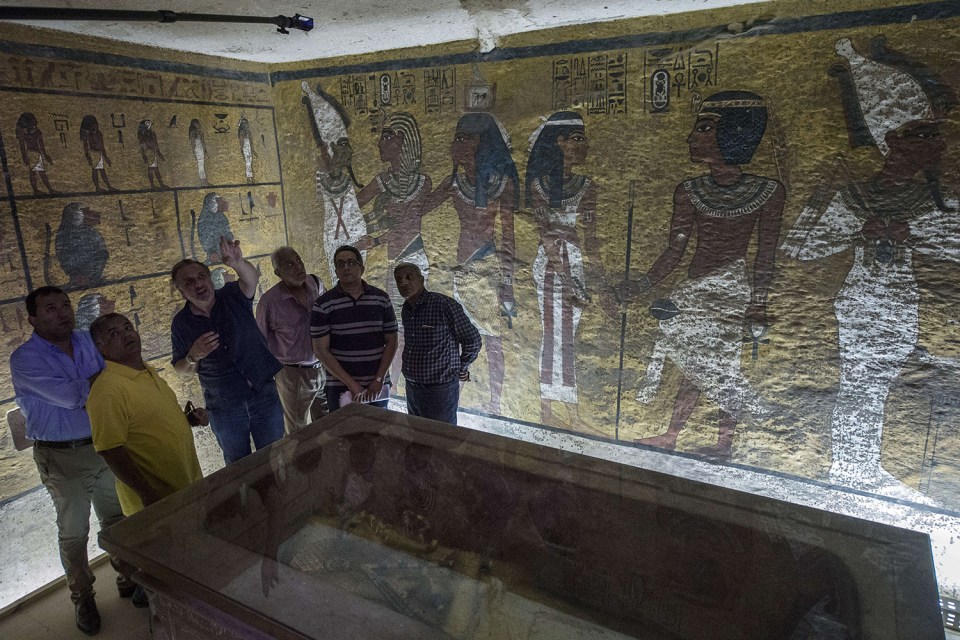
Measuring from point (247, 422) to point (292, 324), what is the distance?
59 centimetres

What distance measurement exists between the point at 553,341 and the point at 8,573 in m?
3.32

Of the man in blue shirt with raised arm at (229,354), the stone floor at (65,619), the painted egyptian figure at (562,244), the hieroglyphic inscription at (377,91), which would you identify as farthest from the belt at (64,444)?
the hieroglyphic inscription at (377,91)

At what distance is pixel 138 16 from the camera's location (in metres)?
2.77

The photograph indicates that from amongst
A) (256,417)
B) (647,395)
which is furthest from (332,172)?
(647,395)

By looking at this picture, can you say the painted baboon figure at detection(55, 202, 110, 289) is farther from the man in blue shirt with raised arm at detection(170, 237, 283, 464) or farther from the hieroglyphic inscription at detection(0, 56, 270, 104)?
the man in blue shirt with raised arm at detection(170, 237, 283, 464)

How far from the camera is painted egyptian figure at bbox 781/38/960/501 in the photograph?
2691 millimetres

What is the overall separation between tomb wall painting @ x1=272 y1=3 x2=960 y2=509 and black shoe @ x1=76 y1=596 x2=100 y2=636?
7.96 ft

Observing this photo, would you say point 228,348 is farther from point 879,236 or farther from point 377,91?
point 879,236

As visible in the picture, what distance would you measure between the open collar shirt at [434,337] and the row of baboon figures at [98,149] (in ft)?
6.41

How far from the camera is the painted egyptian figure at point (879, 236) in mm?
2691

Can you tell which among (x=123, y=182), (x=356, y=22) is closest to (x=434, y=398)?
(x=356, y=22)

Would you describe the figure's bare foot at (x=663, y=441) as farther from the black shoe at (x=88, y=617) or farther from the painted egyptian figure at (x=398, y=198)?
the black shoe at (x=88, y=617)

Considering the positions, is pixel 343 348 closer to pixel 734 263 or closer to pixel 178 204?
pixel 178 204

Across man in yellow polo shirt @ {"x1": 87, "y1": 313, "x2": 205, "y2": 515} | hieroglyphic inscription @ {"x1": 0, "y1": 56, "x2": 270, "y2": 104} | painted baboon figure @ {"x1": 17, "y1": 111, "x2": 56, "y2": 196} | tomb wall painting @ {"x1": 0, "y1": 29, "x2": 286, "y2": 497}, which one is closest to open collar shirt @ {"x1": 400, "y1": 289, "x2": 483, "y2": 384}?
man in yellow polo shirt @ {"x1": 87, "y1": 313, "x2": 205, "y2": 515}
